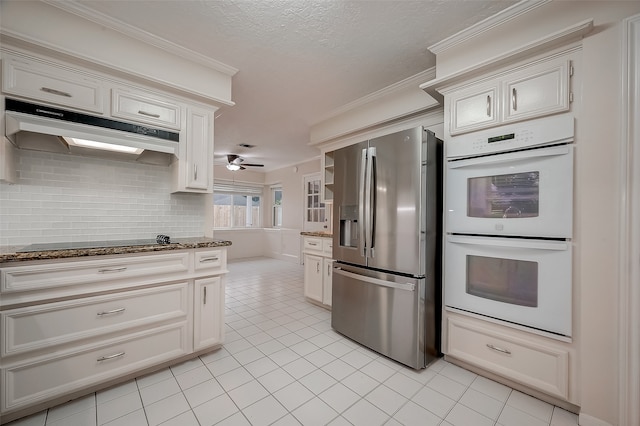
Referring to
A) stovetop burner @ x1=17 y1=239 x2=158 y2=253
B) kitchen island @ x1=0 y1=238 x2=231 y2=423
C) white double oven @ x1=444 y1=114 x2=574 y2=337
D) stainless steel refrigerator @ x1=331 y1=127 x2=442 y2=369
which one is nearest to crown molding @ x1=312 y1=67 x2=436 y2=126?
stainless steel refrigerator @ x1=331 y1=127 x2=442 y2=369

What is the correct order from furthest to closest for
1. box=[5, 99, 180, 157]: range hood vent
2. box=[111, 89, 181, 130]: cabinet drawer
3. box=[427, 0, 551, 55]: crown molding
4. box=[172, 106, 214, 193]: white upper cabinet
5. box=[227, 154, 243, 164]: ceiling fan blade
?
box=[227, 154, 243, 164]: ceiling fan blade < box=[172, 106, 214, 193]: white upper cabinet < box=[111, 89, 181, 130]: cabinet drawer < box=[427, 0, 551, 55]: crown molding < box=[5, 99, 180, 157]: range hood vent

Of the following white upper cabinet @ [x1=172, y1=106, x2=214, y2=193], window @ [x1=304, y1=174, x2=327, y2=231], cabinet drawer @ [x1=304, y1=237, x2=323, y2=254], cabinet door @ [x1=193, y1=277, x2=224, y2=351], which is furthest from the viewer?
window @ [x1=304, y1=174, x2=327, y2=231]

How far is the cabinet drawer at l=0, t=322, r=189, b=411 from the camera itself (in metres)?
1.43

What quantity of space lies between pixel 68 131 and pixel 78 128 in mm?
59

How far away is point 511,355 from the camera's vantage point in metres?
1.73

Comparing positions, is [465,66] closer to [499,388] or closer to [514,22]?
[514,22]

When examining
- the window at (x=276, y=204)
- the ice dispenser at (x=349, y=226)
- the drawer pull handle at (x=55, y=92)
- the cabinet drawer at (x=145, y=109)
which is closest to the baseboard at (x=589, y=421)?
the ice dispenser at (x=349, y=226)

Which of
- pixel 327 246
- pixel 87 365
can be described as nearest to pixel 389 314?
pixel 327 246

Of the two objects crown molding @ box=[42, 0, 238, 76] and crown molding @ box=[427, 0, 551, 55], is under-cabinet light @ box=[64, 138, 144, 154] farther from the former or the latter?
crown molding @ box=[427, 0, 551, 55]

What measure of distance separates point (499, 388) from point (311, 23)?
2979 millimetres

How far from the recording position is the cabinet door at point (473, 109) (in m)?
1.83

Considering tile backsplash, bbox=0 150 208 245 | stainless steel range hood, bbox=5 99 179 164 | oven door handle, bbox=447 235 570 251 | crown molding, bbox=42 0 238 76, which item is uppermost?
→ crown molding, bbox=42 0 238 76

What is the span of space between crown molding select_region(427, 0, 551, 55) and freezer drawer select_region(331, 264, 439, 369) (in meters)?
1.90

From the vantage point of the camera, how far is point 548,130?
1.60m
